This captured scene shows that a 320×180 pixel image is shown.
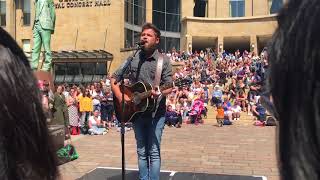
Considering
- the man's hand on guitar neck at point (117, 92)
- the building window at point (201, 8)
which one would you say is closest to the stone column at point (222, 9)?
the building window at point (201, 8)

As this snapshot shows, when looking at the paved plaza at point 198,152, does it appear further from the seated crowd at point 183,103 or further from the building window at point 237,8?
the building window at point 237,8

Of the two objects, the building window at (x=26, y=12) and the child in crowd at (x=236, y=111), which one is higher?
the building window at (x=26, y=12)

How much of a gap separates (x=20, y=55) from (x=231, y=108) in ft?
60.5

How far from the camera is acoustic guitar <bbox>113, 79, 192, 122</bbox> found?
5.08 meters

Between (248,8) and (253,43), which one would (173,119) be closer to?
(253,43)

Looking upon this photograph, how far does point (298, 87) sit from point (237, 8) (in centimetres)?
5063

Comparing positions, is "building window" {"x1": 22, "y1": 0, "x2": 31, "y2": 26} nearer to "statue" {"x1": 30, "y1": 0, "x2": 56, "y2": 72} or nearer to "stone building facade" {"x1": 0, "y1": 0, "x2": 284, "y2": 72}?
"stone building facade" {"x1": 0, "y1": 0, "x2": 284, "y2": 72}

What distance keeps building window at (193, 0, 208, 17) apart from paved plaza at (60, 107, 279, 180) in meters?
37.1

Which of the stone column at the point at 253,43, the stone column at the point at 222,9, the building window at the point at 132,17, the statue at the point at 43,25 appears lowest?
the statue at the point at 43,25

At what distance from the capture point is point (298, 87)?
3.09ft

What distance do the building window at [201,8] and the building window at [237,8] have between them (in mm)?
2672

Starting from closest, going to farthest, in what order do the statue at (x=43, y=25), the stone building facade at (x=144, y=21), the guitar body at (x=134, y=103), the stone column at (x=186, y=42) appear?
the guitar body at (x=134, y=103), the statue at (x=43, y=25), the stone building facade at (x=144, y=21), the stone column at (x=186, y=42)

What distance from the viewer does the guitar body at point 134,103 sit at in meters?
5.12

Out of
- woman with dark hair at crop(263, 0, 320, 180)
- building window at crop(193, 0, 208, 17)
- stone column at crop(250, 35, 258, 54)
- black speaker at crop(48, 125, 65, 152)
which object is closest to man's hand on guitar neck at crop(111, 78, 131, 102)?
black speaker at crop(48, 125, 65, 152)
